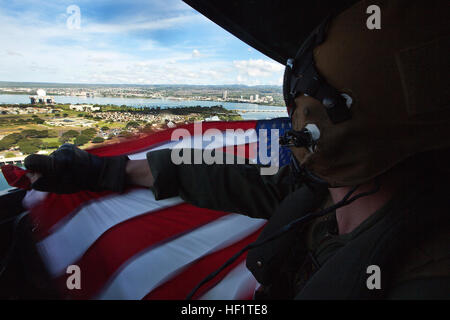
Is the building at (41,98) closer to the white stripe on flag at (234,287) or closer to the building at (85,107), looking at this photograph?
the building at (85,107)

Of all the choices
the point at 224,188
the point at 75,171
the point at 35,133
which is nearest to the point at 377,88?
the point at 224,188

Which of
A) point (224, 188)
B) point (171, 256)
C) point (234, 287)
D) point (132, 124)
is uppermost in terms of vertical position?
point (132, 124)

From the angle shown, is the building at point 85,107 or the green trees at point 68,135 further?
the building at point 85,107

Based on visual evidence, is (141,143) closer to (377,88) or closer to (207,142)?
(207,142)

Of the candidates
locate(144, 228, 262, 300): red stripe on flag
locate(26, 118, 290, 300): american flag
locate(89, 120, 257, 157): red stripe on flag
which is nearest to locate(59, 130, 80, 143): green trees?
locate(89, 120, 257, 157): red stripe on flag

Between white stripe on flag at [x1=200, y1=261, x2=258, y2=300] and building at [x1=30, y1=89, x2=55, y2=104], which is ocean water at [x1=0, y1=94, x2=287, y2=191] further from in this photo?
white stripe on flag at [x1=200, y1=261, x2=258, y2=300]

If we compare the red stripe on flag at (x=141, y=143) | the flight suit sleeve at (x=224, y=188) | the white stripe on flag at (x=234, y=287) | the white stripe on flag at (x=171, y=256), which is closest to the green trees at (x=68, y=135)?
the red stripe on flag at (x=141, y=143)
